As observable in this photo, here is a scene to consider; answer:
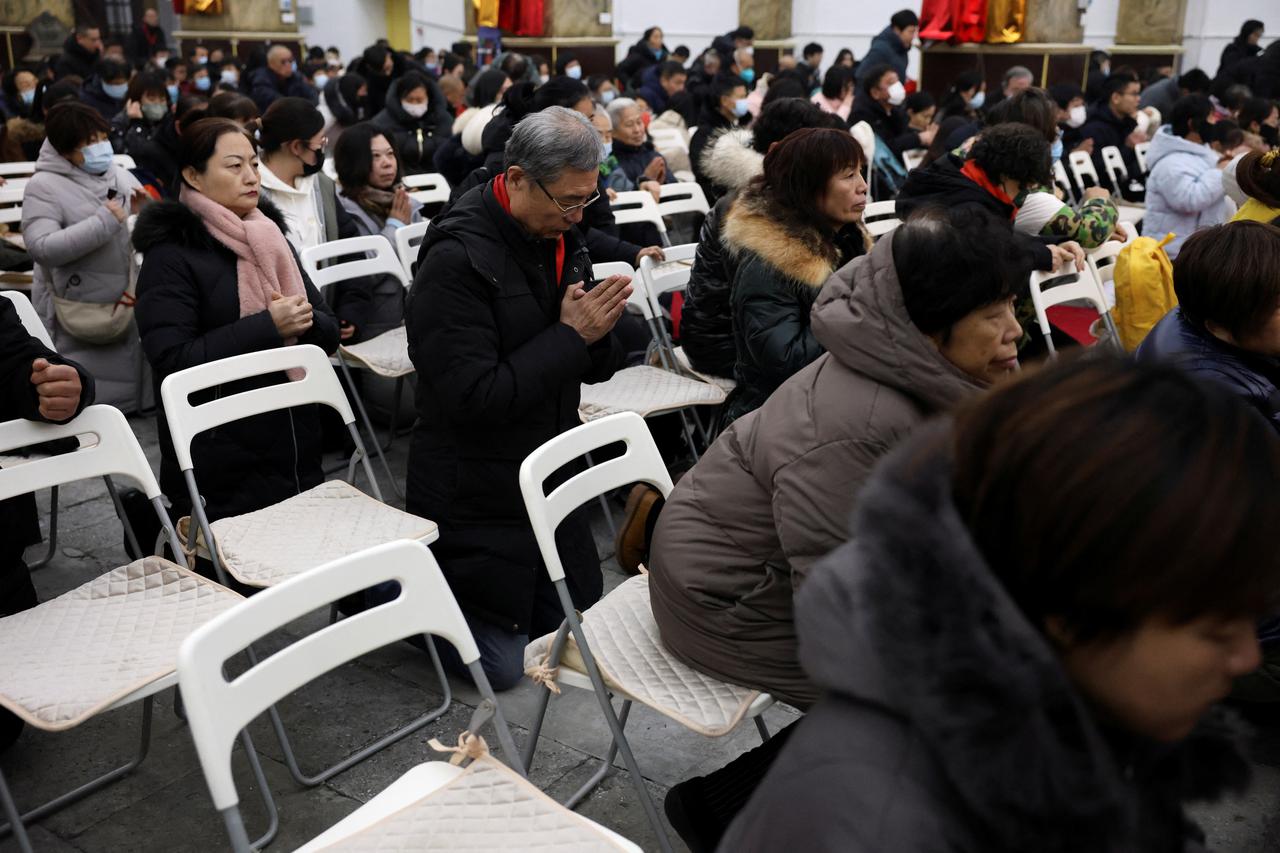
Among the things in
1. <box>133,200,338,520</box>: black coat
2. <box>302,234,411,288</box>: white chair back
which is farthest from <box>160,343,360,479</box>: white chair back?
<box>302,234,411,288</box>: white chair back

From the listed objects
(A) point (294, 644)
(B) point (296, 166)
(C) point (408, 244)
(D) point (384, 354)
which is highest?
(B) point (296, 166)

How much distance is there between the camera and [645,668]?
7.70 feet

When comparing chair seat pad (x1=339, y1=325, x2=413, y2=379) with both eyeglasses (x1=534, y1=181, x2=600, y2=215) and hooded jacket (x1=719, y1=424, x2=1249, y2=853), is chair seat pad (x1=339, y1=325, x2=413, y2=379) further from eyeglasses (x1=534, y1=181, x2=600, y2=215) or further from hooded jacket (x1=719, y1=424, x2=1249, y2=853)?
hooded jacket (x1=719, y1=424, x2=1249, y2=853)

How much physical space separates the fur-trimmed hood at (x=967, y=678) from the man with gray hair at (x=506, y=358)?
2.07 m

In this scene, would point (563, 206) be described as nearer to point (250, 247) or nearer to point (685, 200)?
point (250, 247)

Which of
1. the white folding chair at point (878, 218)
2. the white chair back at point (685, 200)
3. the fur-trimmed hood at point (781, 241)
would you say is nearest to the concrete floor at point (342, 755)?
the fur-trimmed hood at point (781, 241)

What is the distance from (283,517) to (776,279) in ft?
5.07

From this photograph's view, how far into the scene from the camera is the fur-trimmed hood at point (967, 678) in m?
0.85

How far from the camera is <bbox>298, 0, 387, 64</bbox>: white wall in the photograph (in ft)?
71.6

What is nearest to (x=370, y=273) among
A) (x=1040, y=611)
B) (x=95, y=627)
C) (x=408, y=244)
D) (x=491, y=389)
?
(x=408, y=244)

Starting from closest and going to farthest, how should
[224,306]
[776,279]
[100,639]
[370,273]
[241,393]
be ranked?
[100,639]
[241,393]
[776,279]
[224,306]
[370,273]

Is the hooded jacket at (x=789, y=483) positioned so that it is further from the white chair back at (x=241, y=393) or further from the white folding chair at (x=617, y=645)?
the white chair back at (x=241, y=393)

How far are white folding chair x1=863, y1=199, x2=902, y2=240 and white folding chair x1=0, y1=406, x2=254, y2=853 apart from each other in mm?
3966

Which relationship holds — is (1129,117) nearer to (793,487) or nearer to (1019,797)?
(793,487)
